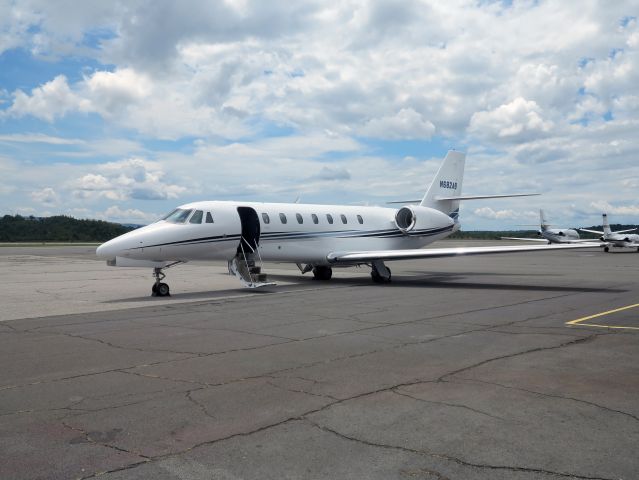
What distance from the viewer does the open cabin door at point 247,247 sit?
726 inches

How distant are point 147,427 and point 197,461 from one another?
916mm

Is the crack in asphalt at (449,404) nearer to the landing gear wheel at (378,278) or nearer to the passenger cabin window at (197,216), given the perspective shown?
the passenger cabin window at (197,216)

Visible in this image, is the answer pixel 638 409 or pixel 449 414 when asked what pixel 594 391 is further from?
pixel 449 414

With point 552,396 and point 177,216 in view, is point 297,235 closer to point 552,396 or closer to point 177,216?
point 177,216

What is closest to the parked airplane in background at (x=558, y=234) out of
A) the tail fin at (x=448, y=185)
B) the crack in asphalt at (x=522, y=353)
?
the tail fin at (x=448, y=185)

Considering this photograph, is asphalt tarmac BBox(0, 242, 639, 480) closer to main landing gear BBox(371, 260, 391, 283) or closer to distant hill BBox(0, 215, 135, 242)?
main landing gear BBox(371, 260, 391, 283)

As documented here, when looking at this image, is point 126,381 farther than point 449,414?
Yes

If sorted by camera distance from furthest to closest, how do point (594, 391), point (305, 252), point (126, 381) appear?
point (305, 252) → point (126, 381) → point (594, 391)

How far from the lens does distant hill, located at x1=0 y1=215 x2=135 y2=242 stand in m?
97.5

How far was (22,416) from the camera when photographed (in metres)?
5.19

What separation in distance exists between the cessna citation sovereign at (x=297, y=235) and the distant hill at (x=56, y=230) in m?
79.2

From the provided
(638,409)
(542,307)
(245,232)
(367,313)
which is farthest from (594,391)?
(245,232)

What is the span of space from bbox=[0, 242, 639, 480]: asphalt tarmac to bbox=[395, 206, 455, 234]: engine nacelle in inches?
437

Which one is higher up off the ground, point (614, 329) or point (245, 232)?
point (245, 232)
